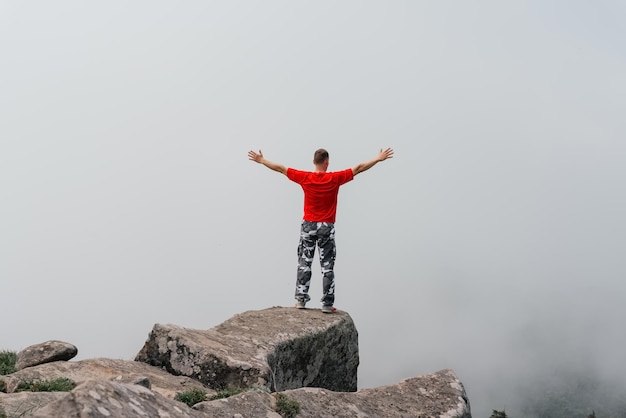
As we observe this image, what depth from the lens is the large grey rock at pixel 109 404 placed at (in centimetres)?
740

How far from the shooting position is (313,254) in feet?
63.7

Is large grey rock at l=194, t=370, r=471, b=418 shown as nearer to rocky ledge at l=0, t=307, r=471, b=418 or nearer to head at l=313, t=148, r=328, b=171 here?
rocky ledge at l=0, t=307, r=471, b=418

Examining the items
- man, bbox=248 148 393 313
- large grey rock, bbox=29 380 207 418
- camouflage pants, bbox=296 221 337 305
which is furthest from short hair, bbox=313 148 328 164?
large grey rock, bbox=29 380 207 418

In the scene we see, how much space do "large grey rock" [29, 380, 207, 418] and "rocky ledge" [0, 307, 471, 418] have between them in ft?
0.04

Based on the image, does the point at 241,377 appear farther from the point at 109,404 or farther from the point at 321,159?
the point at 321,159

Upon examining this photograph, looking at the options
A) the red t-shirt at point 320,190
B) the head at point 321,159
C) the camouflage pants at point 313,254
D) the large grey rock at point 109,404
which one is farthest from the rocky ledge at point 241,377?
the head at point 321,159

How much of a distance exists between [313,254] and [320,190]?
1.85m

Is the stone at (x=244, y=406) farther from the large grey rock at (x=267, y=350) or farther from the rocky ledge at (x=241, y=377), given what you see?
the large grey rock at (x=267, y=350)

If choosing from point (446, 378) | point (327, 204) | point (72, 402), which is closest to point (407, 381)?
point (446, 378)

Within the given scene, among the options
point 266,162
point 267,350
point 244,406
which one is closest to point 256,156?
point 266,162

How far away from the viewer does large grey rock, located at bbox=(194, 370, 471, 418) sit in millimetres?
10148

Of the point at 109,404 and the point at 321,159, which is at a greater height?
the point at 321,159

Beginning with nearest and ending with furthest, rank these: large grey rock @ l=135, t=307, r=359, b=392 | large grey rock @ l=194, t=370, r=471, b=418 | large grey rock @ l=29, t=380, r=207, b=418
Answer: large grey rock @ l=29, t=380, r=207, b=418
large grey rock @ l=194, t=370, r=471, b=418
large grey rock @ l=135, t=307, r=359, b=392

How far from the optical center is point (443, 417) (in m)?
13.1
